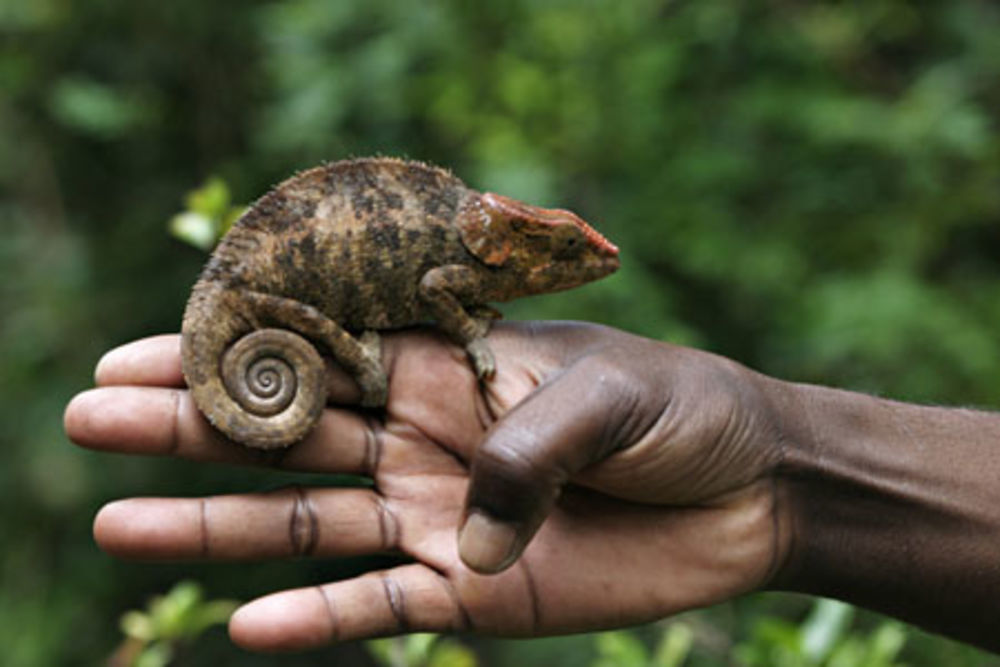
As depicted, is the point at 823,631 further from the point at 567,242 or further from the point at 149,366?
the point at 149,366

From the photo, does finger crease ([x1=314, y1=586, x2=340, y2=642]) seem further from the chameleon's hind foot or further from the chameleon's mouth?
the chameleon's mouth

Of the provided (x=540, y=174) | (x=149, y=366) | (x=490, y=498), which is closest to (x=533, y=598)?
(x=490, y=498)

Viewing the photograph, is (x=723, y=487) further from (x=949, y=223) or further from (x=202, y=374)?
(x=949, y=223)

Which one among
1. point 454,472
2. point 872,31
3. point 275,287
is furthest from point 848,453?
point 872,31

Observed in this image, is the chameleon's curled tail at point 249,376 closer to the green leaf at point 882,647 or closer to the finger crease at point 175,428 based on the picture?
the finger crease at point 175,428

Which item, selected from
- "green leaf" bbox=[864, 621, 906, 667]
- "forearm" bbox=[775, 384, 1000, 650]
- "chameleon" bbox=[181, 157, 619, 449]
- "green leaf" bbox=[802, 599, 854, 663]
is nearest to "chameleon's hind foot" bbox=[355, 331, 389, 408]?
"chameleon" bbox=[181, 157, 619, 449]

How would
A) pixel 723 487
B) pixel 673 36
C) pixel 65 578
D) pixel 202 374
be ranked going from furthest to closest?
pixel 65 578 → pixel 673 36 → pixel 723 487 → pixel 202 374
